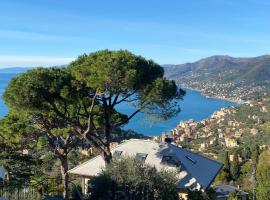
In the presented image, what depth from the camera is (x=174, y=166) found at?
1455 centimetres

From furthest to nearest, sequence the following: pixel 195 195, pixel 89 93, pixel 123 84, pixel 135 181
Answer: pixel 89 93 < pixel 123 84 < pixel 195 195 < pixel 135 181

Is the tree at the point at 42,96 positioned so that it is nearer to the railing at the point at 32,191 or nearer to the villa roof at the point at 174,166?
the railing at the point at 32,191

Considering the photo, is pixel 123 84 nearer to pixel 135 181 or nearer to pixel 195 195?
pixel 135 181

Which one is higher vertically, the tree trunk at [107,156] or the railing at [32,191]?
the tree trunk at [107,156]

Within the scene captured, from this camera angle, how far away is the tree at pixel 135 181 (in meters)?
11.8

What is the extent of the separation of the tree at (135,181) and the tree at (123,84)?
1.70 meters

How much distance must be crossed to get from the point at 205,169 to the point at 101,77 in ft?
19.5

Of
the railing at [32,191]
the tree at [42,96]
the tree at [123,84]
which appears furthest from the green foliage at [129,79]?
the railing at [32,191]

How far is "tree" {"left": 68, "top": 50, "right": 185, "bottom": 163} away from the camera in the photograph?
482 inches

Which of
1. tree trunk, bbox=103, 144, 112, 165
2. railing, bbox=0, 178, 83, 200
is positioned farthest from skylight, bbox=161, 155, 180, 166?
railing, bbox=0, 178, 83, 200

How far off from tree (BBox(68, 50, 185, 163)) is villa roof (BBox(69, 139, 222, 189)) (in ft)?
5.76

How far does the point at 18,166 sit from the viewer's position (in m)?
10.6

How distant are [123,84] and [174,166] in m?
3.74

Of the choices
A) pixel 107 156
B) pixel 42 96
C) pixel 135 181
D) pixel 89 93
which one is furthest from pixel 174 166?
pixel 42 96
